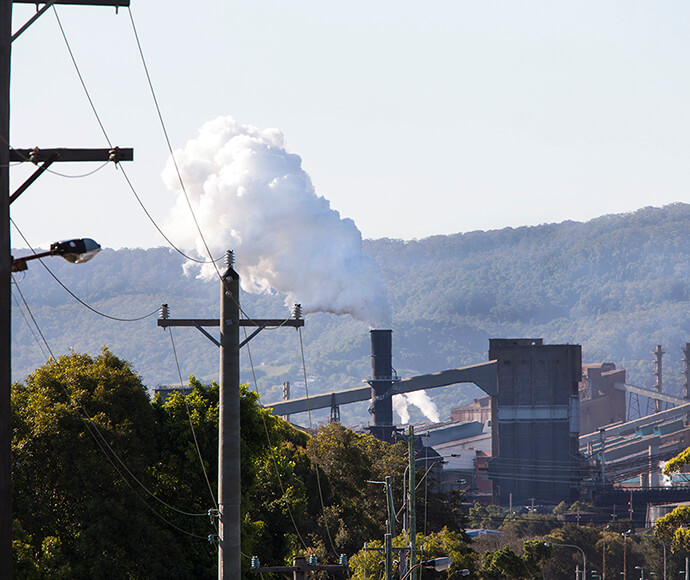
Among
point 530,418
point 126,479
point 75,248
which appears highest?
point 530,418

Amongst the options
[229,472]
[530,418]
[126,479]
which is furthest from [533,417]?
[229,472]

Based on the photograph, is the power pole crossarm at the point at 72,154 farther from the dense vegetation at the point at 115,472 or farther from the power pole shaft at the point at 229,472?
the dense vegetation at the point at 115,472

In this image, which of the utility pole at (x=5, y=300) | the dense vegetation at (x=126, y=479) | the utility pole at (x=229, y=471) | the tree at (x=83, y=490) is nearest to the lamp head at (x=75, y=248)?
the utility pole at (x=5, y=300)

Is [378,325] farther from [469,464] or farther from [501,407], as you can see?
[469,464]

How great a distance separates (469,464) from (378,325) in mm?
41680

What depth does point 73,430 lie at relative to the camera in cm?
2920

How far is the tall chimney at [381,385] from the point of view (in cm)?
12025

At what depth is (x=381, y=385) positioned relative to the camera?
12138 centimetres

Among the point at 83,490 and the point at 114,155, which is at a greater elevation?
the point at 114,155

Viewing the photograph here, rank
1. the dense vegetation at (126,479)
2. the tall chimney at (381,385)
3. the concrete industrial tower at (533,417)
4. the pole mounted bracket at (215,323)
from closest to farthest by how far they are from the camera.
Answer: the pole mounted bracket at (215,323), the dense vegetation at (126,479), the tall chimney at (381,385), the concrete industrial tower at (533,417)

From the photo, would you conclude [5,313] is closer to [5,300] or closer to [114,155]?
[5,300]

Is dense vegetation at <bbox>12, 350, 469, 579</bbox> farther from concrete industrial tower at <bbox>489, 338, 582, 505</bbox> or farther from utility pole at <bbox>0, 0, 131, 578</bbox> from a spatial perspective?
concrete industrial tower at <bbox>489, 338, 582, 505</bbox>

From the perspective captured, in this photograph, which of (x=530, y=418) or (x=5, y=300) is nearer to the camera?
(x=5, y=300)

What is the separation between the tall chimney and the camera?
395 ft
